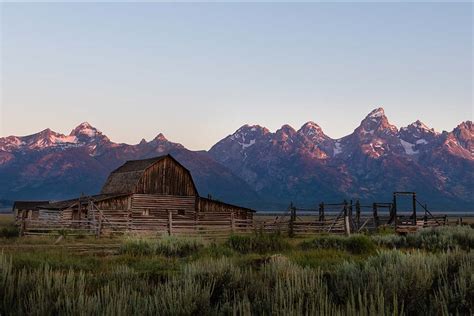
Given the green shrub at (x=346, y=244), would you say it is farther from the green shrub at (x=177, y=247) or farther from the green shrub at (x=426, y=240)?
the green shrub at (x=177, y=247)

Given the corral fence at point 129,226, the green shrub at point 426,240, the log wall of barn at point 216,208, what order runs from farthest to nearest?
the log wall of barn at point 216,208 → the corral fence at point 129,226 → the green shrub at point 426,240

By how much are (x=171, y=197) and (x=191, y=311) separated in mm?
38415

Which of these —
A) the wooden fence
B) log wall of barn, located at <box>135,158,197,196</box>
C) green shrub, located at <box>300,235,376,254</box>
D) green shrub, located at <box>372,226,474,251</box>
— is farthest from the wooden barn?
green shrub, located at <box>372,226,474,251</box>

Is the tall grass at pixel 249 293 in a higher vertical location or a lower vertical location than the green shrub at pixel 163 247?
higher

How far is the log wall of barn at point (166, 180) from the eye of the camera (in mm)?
42469

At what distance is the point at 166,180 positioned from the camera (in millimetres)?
43969

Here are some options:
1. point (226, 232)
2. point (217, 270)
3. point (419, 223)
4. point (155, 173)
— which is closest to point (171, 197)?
point (155, 173)

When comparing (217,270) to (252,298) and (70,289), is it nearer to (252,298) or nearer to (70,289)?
(252,298)

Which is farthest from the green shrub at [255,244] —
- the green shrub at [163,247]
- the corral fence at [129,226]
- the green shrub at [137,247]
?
the corral fence at [129,226]

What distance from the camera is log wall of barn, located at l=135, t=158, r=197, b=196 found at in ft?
139

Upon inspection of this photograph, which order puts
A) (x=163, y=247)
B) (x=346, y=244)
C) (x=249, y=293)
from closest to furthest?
1. (x=249, y=293)
2. (x=163, y=247)
3. (x=346, y=244)

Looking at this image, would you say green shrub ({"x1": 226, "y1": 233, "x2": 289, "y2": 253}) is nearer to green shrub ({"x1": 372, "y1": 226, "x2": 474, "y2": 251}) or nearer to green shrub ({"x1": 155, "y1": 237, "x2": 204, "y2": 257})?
green shrub ({"x1": 155, "y1": 237, "x2": 204, "y2": 257})

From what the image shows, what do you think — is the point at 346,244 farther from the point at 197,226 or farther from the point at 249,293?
the point at 249,293

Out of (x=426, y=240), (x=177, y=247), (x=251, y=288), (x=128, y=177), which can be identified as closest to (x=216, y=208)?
(x=128, y=177)
